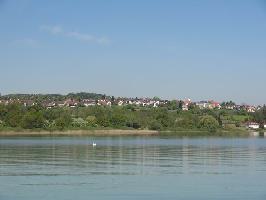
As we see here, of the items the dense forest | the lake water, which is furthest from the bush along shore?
the lake water

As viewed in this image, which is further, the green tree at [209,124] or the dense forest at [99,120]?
the green tree at [209,124]

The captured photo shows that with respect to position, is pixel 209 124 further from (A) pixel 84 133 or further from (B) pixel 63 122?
(B) pixel 63 122

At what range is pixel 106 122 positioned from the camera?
13400 cm

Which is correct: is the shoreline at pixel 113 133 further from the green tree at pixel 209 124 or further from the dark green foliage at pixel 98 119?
the green tree at pixel 209 124

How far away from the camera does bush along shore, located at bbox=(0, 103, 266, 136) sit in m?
129

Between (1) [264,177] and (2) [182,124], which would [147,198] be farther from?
(2) [182,124]

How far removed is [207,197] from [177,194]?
141 centimetres

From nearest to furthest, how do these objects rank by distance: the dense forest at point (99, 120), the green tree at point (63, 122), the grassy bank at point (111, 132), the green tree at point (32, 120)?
the green tree at point (32, 120), the grassy bank at point (111, 132), the green tree at point (63, 122), the dense forest at point (99, 120)

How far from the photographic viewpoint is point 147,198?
2238cm

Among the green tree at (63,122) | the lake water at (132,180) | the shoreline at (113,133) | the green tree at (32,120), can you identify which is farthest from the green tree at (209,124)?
the lake water at (132,180)

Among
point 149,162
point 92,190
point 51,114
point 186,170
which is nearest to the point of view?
point 92,190

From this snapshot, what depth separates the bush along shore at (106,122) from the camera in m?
129

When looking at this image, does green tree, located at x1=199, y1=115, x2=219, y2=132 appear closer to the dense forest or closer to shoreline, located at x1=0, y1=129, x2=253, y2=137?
the dense forest

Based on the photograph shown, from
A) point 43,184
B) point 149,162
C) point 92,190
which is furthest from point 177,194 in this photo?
point 149,162
